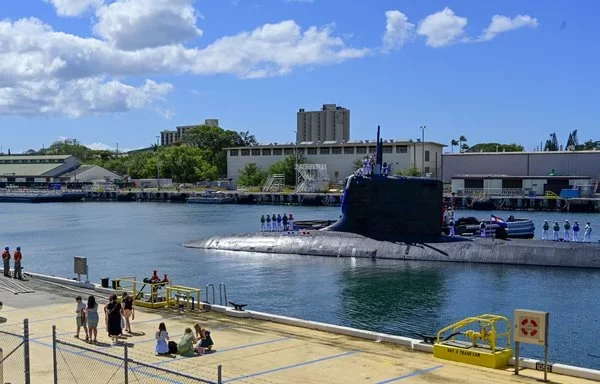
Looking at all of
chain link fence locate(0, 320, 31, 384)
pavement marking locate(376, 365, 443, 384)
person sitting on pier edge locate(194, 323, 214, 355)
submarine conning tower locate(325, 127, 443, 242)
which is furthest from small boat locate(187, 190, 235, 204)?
pavement marking locate(376, 365, 443, 384)

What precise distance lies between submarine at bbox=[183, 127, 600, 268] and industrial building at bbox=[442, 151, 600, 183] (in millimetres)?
76116

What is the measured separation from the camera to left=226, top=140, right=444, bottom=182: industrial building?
119 metres

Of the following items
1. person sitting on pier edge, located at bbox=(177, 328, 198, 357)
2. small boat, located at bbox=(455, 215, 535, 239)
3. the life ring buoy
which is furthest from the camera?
small boat, located at bbox=(455, 215, 535, 239)

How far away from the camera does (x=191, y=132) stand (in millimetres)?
172500

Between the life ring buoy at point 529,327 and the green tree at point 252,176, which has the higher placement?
the green tree at point 252,176

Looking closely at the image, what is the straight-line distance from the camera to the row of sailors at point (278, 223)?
4828cm

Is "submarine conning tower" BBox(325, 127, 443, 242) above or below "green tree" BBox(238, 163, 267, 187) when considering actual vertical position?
below

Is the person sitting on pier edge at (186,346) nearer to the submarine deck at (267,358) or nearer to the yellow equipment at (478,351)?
the submarine deck at (267,358)

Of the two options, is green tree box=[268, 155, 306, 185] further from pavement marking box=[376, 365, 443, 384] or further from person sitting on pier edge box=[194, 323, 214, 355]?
pavement marking box=[376, 365, 443, 384]

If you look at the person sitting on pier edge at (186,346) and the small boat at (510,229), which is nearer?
the person sitting on pier edge at (186,346)

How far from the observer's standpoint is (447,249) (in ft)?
118

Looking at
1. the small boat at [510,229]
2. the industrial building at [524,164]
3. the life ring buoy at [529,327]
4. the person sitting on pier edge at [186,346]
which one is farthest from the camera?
the industrial building at [524,164]

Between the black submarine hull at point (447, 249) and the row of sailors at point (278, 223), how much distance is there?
6.30 meters

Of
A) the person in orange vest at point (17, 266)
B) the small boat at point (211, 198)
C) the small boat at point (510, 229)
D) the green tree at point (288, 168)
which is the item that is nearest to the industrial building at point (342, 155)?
the green tree at point (288, 168)
